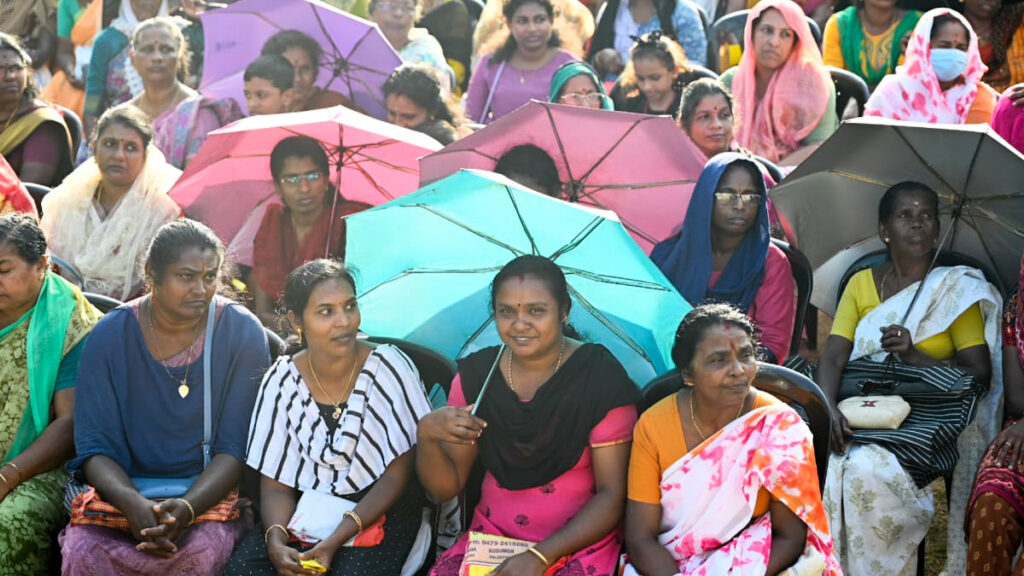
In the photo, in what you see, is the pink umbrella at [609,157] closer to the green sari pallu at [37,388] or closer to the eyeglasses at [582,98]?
the eyeglasses at [582,98]

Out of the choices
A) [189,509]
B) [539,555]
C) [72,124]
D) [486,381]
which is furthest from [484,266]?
[72,124]

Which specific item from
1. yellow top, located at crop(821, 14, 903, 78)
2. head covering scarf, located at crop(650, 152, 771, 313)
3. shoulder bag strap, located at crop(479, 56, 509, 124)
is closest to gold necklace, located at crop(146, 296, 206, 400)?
head covering scarf, located at crop(650, 152, 771, 313)

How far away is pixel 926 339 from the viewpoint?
4.45 m

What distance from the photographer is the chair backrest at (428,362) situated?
3975mm

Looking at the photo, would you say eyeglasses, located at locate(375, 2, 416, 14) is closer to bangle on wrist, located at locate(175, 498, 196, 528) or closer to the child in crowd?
the child in crowd

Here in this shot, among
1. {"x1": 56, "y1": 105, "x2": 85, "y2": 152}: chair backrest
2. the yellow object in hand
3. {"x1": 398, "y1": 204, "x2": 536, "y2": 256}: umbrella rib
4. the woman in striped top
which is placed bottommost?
the yellow object in hand

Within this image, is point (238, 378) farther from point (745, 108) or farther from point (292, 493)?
point (745, 108)

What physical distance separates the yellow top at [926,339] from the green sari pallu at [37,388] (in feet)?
8.80

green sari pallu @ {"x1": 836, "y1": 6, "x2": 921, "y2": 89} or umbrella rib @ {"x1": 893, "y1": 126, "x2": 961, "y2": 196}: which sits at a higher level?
green sari pallu @ {"x1": 836, "y1": 6, "x2": 921, "y2": 89}

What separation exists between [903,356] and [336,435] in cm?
201

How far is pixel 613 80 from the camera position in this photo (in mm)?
7781

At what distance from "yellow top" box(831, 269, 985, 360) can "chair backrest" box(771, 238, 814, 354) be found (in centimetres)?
13

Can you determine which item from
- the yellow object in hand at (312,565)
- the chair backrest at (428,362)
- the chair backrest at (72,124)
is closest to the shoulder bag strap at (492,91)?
the chair backrest at (72,124)

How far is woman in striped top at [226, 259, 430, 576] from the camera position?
3.72m
